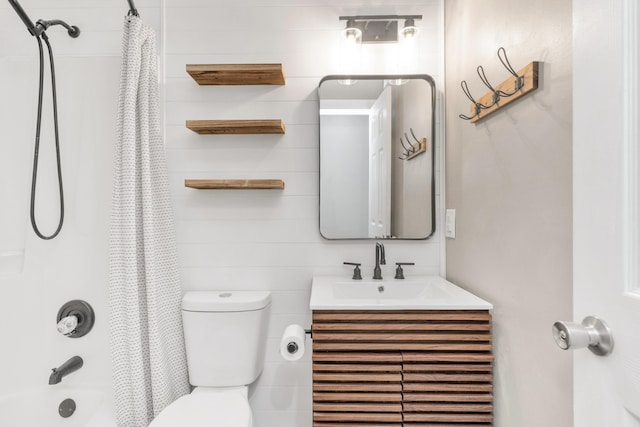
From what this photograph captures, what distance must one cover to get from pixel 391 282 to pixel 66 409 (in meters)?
1.61

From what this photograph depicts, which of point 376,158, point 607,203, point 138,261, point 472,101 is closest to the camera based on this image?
point 607,203

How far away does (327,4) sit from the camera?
1878 mm

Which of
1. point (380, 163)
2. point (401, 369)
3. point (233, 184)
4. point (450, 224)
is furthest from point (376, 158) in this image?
point (401, 369)

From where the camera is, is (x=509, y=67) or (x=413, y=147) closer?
(x=509, y=67)

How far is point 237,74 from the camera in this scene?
1733mm

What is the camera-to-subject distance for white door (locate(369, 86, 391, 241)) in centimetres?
183

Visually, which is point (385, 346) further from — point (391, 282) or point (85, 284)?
point (85, 284)

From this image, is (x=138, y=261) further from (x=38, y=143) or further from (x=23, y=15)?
(x=23, y=15)

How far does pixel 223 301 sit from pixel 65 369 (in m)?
0.79

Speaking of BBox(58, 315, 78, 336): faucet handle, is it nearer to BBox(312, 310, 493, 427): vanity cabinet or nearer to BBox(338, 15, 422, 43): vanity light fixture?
BBox(312, 310, 493, 427): vanity cabinet

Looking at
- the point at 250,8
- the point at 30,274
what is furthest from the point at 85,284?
the point at 250,8

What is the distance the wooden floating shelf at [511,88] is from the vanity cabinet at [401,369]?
0.72 metres

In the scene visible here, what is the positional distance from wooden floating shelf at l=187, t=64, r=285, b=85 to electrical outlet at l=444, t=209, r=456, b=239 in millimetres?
1020

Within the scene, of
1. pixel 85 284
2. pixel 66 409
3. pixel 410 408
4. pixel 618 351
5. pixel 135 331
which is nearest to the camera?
pixel 618 351
